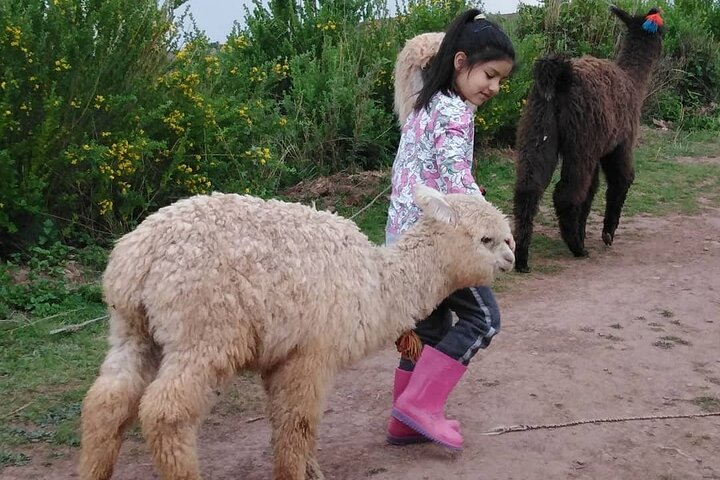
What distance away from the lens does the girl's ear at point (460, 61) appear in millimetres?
A: 3734

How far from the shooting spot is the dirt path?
3.64 m

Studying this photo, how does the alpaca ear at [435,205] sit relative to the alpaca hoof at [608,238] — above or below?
above

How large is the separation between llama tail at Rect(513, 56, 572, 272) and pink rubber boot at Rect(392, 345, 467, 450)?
302 centimetres

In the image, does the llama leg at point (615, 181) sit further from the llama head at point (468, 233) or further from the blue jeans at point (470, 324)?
the llama head at point (468, 233)

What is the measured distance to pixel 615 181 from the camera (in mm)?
7527

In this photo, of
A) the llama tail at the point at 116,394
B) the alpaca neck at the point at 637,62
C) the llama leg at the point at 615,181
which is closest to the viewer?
the llama tail at the point at 116,394

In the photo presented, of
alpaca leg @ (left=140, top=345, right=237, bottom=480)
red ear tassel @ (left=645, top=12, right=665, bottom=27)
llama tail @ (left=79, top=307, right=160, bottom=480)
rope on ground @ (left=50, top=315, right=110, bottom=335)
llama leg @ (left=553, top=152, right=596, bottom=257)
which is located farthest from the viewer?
red ear tassel @ (left=645, top=12, right=665, bottom=27)

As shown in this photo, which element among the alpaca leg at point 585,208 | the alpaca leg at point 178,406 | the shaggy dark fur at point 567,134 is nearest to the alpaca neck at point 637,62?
the shaggy dark fur at point 567,134

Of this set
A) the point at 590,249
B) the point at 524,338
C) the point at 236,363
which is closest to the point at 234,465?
the point at 236,363

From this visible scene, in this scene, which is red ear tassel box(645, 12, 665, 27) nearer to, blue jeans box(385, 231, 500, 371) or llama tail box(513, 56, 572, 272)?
llama tail box(513, 56, 572, 272)

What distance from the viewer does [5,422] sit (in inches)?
Answer: 157

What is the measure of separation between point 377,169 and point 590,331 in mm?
3947

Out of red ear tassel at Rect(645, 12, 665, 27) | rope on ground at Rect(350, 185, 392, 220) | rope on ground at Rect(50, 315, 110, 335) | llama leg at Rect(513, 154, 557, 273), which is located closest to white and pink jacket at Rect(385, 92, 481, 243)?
rope on ground at Rect(50, 315, 110, 335)

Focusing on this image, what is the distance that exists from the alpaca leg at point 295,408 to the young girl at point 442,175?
741 mm
